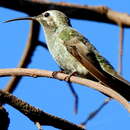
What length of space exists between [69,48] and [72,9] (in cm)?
44

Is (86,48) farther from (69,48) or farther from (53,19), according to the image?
(53,19)

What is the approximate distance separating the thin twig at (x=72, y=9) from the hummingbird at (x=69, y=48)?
7 cm

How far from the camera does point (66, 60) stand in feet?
12.7

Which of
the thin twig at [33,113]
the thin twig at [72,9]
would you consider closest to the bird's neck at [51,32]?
the thin twig at [72,9]

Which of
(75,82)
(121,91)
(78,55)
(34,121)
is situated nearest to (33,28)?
(78,55)

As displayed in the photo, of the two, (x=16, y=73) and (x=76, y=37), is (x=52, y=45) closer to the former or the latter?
(x=76, y=37)

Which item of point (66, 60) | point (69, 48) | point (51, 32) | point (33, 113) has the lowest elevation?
point (33, 113)

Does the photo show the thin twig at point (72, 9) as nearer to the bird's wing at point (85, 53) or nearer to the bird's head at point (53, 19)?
the bird's head at point (53, 19)

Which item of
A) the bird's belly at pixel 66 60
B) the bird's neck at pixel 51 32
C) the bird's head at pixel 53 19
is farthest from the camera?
the bird's head at pixel 53 19

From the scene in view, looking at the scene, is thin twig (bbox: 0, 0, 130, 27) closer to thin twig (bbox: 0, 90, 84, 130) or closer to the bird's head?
the bird's head

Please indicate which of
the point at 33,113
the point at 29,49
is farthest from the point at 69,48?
the point at 33,113

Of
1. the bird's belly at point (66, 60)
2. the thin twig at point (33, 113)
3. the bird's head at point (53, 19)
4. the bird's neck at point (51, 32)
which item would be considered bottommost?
the thin twig at point (33, 113)

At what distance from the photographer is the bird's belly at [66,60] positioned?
3.81m

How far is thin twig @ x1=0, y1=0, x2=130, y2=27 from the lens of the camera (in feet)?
13.1
